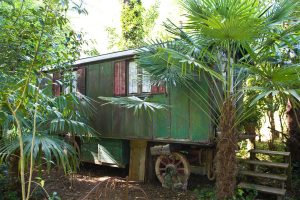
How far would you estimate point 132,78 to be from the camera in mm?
6805

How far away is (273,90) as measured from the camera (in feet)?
11.3

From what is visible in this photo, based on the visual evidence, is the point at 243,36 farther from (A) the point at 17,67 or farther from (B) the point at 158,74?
(A) the point at 17,67

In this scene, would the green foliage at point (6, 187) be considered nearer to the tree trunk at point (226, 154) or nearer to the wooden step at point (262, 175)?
the tree trunk at point (226, 154)

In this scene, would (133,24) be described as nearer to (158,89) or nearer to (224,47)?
(158,89)

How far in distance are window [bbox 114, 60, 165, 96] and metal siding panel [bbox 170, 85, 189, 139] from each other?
0.47 meters

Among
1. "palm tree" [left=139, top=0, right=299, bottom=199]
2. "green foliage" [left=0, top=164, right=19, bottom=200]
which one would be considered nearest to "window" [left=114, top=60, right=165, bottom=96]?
"palm tree" [left=139, top=0, right=299, bottom=199]

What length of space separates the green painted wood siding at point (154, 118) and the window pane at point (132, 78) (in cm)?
49

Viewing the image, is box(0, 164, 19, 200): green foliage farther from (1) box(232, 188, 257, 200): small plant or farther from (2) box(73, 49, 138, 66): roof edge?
(1) box(232, 188, 257, 200): small plant

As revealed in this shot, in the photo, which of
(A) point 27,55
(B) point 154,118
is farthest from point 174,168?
(A) point 27,55

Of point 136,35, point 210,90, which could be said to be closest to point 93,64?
point 210,90

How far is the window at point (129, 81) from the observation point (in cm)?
656

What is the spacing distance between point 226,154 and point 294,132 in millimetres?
2698

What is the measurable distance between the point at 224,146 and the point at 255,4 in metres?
2.07

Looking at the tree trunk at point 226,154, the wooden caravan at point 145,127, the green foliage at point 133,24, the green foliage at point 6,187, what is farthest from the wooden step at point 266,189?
the green foliage at point 133,24
